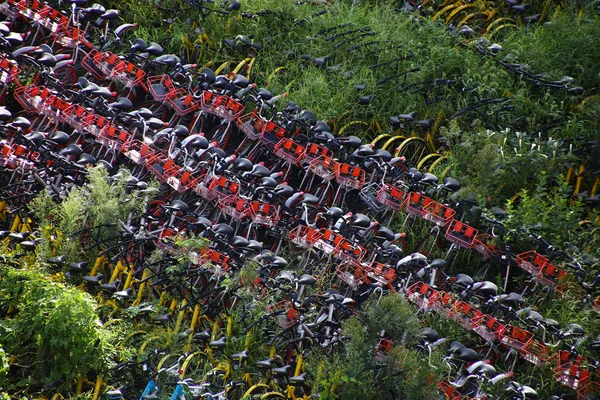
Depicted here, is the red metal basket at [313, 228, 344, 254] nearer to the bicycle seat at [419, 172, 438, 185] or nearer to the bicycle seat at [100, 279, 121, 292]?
the bicycle seat at [419, 172, 438, 185]

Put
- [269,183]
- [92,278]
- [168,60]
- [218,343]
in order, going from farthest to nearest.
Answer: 1. [168,60]
2. [269,183]
3. [92,278]
4. [218,343]

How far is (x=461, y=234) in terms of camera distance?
352 inches

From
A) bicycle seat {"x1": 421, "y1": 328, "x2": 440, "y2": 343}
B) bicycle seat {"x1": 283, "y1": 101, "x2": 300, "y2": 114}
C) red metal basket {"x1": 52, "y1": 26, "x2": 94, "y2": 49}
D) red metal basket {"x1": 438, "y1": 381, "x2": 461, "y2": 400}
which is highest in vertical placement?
bicycle seat {"x1": 283, "y1": 101, "x2": 300, "y2": 114}

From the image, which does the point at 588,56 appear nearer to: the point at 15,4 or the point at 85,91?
the point at 85,91

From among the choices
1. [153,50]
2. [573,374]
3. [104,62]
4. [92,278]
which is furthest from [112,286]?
[573,374]

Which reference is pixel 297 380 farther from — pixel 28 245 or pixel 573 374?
pixel 28 245

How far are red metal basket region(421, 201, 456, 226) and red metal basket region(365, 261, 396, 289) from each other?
3.17 feet

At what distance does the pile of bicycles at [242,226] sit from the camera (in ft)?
24.8

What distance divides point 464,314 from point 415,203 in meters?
1.47

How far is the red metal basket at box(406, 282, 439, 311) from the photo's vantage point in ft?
26.4

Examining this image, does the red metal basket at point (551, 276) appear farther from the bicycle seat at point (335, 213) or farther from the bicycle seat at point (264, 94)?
the bicycle seat at point (264, 94)

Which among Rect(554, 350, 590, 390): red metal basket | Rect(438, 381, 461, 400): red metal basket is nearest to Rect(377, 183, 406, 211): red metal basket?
Rect(554, 350, 590, 390): red metal basket

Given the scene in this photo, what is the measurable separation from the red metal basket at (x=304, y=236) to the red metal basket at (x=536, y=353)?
2.07 meters

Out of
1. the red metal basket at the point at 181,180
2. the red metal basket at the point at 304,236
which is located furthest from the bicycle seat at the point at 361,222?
the red metal basket at the point at 181,180
